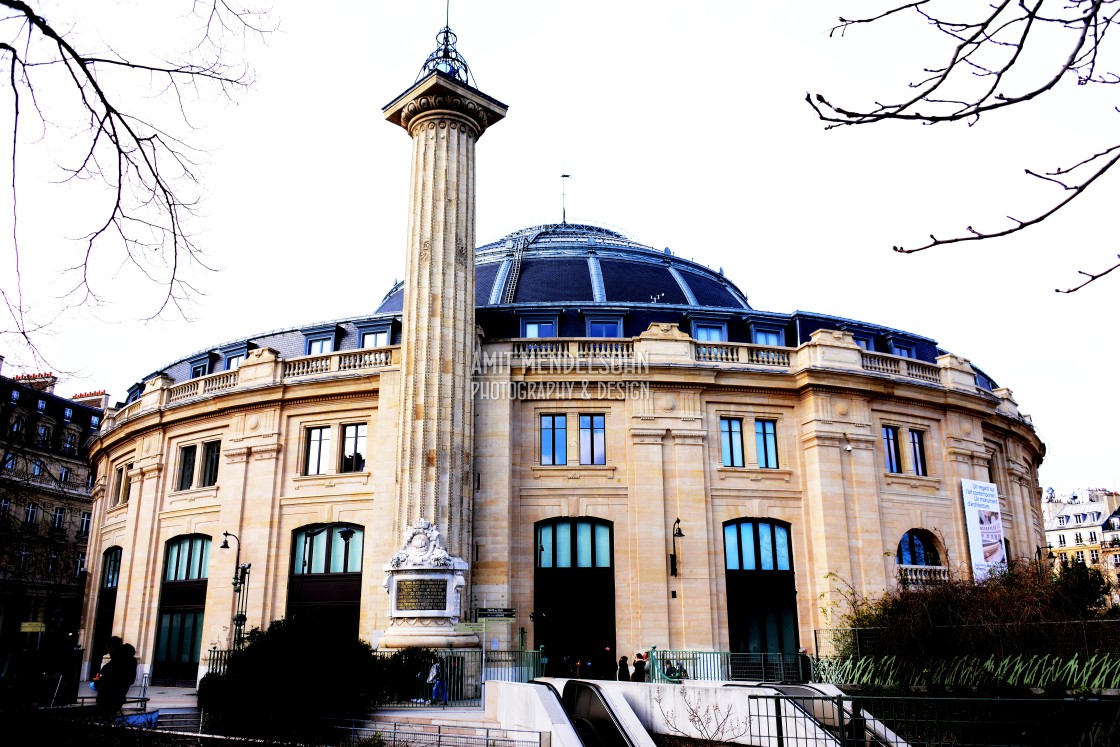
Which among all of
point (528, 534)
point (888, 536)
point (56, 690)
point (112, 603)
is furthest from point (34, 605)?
point (888, 536)

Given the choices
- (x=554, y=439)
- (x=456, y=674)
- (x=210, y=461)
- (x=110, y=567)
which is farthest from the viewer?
(x=110, y=567)

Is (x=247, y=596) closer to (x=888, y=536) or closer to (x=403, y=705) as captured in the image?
(x=403, y=705)

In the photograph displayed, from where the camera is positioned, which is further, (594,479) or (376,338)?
(376,338)

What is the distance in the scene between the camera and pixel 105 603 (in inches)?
1598

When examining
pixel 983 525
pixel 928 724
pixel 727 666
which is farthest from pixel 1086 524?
pixel 928 724

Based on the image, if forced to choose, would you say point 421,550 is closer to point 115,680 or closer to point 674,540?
point 674,540

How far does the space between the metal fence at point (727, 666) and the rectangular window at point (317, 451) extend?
1488 centimetres

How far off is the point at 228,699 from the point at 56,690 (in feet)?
32.2

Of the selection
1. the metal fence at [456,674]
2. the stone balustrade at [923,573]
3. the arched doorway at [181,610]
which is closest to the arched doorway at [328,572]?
the arched doorway at [181,610]

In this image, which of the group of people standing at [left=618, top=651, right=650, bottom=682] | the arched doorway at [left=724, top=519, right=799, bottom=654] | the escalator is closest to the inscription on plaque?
the group of people standing at [left=618, top=651, right=650, bottom=682]

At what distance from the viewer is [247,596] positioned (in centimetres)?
3334

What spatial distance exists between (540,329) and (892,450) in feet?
48.9

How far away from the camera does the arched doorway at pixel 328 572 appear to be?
32375 mm

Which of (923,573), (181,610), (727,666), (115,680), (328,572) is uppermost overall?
(328,572)
